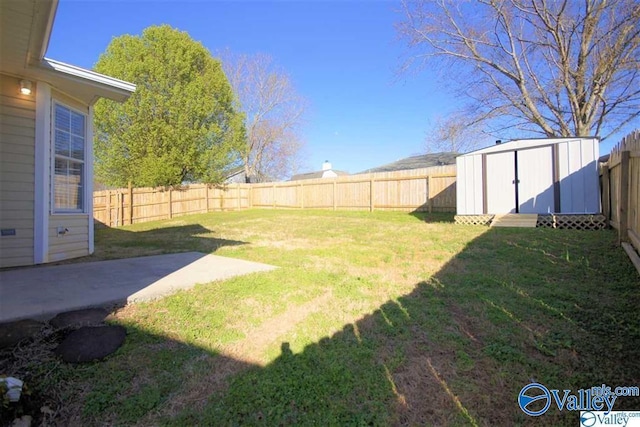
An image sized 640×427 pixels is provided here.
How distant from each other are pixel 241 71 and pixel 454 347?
26755mm

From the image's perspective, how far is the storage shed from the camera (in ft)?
26.7

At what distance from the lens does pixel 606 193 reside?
7656mm

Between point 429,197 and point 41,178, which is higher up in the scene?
point 429,197

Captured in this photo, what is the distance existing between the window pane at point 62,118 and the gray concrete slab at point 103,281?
2454mm

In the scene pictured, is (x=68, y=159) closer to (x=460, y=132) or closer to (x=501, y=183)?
(x=501, y=183)

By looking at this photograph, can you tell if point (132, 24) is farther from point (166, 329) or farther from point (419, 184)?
point (166, 329)

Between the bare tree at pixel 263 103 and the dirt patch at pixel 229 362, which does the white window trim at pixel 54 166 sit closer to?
the dirt patch at pixel 229 362

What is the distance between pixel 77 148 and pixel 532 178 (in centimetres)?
1081

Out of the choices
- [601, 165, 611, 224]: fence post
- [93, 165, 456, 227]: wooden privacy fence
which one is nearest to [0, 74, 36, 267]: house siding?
[93, 165, 456, 227]: wooden privacy fence

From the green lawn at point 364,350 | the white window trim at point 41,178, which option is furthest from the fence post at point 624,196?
the white window trim at point 41,178

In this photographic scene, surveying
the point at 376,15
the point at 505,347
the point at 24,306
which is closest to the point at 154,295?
the point at 24,306

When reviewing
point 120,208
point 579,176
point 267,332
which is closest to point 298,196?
point 120,208

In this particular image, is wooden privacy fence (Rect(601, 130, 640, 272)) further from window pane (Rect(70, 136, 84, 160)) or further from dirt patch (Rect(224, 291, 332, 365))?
window pane (Rect(70, 136, 84, 160))

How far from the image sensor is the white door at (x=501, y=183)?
9.20 metres
